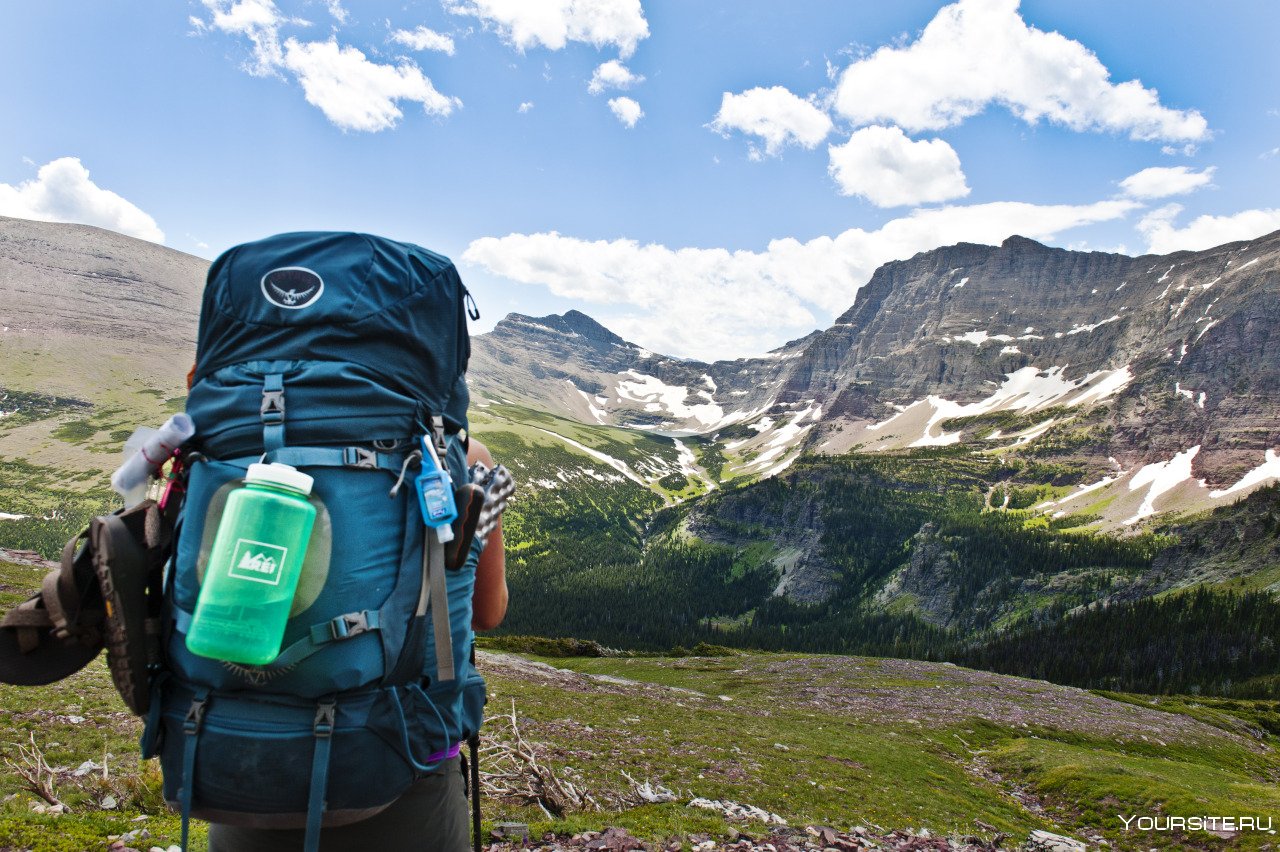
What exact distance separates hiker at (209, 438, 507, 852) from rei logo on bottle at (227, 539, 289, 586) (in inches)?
42.2

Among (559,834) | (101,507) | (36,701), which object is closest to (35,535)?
(101,507)

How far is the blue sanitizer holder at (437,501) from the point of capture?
287 cm

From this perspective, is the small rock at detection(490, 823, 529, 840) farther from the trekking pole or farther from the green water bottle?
the green water bottle

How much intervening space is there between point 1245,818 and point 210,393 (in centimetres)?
2811

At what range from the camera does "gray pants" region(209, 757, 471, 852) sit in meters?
2.88

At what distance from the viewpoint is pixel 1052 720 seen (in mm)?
43906

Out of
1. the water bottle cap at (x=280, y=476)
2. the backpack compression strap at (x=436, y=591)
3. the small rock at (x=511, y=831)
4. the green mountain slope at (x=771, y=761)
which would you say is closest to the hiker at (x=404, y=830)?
the backpack compression strap at (x=436, y=591)

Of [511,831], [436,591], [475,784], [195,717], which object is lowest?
[511,831]

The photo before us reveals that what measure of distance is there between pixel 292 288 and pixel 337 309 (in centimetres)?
26

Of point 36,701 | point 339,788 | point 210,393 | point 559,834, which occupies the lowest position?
point 36,701

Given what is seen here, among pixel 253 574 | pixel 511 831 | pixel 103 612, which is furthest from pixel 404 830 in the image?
pixel 511 831

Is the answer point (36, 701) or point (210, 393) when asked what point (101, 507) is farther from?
point (210, 393)

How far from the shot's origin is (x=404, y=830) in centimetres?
304

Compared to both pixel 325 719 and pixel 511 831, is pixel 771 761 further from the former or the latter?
pixel 325 719
